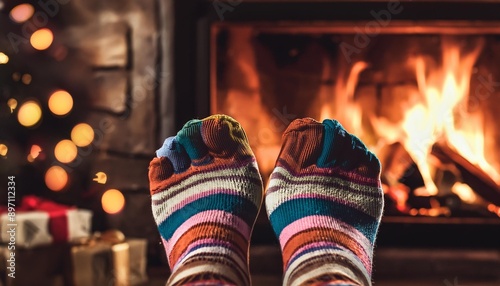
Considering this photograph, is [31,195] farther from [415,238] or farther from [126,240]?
[415,238]

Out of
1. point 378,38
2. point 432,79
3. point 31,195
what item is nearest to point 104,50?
point 31,195

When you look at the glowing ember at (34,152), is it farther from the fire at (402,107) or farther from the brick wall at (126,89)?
the fire at (402,107)

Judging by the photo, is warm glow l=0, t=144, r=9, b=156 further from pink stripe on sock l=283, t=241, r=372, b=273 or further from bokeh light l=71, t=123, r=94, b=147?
pink stripe on sock l=283, t=241, r=372, b=273

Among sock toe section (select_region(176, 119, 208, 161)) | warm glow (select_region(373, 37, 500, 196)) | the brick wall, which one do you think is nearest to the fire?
warm glow (select_region(373, 37, 500, 196))

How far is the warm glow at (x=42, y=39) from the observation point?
171cm

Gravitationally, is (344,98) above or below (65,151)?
above

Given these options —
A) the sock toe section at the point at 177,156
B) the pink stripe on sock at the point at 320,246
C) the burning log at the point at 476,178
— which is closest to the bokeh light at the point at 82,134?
the sock toe section at the point at 177,156

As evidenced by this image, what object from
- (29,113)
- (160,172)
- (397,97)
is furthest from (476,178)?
(29,113)

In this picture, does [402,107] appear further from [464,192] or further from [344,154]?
[344,154]

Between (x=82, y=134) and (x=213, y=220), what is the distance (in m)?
0.60

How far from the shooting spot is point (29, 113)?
1.68 meters

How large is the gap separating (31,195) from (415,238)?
3.14ft

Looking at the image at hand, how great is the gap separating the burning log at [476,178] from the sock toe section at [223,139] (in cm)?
58

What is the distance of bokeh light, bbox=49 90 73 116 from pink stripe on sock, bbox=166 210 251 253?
58 cm
